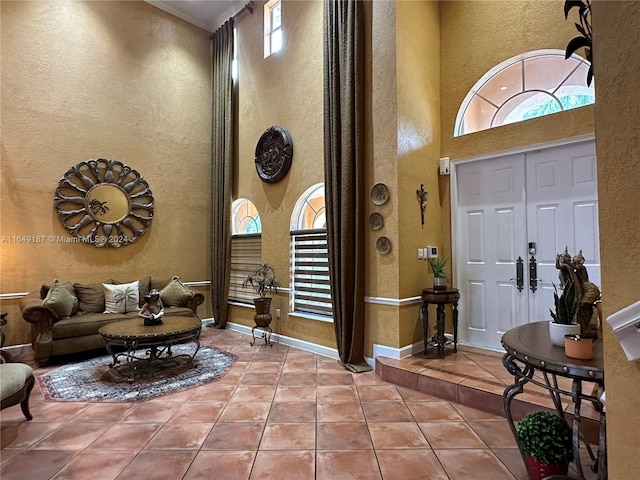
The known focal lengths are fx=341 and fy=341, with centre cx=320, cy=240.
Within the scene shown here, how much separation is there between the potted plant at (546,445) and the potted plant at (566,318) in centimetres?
47

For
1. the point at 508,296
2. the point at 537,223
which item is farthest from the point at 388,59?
the point at 508,296

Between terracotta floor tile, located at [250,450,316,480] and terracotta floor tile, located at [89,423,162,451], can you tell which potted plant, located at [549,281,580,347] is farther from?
terracotta floor tile, located at [89,423,162,451]

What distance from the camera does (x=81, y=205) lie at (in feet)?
16.7

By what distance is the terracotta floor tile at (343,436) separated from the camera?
2330 mm

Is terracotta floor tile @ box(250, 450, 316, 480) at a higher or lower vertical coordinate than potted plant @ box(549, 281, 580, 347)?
lower

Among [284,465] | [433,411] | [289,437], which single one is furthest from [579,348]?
[289,437]

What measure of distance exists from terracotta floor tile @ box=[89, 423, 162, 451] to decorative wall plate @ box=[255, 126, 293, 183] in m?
3.56

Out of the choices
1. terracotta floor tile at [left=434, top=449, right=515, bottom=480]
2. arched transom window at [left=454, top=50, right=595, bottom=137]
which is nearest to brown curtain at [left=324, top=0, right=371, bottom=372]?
arched transom window at [left=454, top=50, right=595, bottom=137]

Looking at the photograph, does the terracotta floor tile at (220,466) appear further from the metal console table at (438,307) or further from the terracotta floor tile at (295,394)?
the metal console table at (438,307)

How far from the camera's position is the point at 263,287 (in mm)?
5090

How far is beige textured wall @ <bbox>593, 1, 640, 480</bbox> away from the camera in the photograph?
3.90 feet

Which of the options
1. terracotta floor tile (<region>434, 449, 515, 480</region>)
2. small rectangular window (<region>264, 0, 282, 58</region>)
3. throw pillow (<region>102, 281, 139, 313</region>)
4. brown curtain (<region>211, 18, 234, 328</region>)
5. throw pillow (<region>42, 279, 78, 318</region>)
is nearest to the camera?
terracotta floor tile (<region>434, 449, 515, 480</region>)

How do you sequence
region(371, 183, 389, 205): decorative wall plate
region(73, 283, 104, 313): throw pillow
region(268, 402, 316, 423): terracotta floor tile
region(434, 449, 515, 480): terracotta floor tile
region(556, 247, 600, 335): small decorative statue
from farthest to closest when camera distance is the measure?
1. region(73, 283, 104, 313): throw pillow
2. region(371, 183, 389, 205): decorative wall plate
3. region(268, 402, 316, 423): terracotta floor tile
4. region(434, 449, 515, 480): terracotta floor tile
5. region(556, 247, 600, 335): small decorative statue

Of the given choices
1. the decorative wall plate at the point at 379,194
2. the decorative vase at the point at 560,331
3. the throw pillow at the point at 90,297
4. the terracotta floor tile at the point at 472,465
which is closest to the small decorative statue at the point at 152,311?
the throw pillow at the point at 90,297
